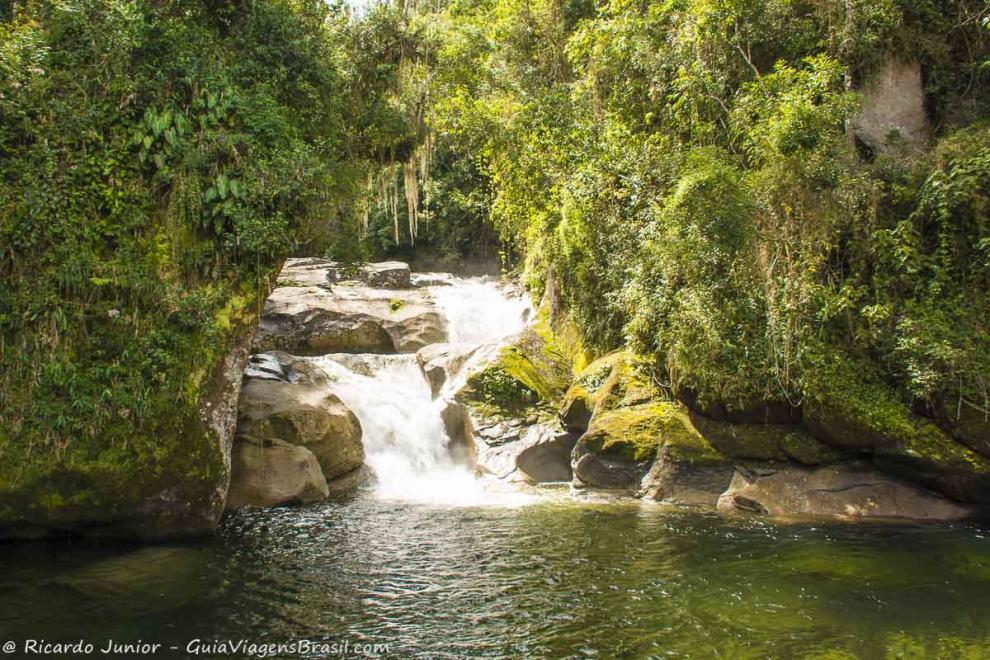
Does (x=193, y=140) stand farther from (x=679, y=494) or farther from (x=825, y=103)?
(x=825, y=103)

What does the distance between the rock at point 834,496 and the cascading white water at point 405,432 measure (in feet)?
11.7

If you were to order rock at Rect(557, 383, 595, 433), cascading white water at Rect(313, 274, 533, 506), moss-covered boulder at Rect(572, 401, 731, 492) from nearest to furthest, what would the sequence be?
moss-covered boulder at Rect(572, 401, 731, 492) → cascading white water at Rect(313, 274, 533, 506) → rock at Rect(557, 383, 595, 433)

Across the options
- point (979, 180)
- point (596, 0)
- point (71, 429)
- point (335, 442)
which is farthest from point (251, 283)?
point (596, 0)

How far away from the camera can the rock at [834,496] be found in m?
9.12

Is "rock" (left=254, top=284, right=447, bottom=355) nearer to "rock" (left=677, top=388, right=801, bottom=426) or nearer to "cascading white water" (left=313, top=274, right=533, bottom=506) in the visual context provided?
"cascading white water" (left=313, top=274, right=533, bottom=506)

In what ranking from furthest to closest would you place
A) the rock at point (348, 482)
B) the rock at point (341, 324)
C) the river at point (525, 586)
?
the rock at point (341, 324), the rock at point (348, 482), the river at point (525, 586)

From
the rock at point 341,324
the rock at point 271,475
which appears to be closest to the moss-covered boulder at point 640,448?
the rock at point 271,475

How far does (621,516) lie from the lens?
9.35m

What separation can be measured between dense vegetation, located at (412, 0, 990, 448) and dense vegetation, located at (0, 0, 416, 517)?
255 inches

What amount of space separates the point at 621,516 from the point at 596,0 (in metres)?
13.8

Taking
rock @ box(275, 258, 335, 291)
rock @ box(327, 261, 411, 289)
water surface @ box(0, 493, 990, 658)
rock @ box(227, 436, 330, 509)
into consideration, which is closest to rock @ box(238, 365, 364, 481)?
rock @ box(227, 436, 330, 509)

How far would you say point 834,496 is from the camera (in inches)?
375

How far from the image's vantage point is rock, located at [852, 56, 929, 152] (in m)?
12.0

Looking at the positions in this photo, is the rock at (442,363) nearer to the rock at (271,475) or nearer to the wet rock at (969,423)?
the rock at (271,475)
